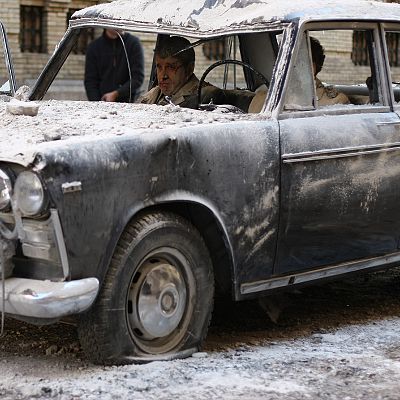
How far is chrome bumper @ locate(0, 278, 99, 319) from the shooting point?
510 centimetres

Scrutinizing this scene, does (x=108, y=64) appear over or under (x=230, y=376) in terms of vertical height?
over

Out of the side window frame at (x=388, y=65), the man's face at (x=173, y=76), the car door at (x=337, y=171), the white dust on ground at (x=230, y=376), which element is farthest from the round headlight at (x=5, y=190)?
the side window frame at (x=388, y=65)

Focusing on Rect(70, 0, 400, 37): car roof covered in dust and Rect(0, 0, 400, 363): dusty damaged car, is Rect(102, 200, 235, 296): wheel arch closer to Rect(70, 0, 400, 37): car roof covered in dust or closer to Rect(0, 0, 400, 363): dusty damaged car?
Rect(0, 0, 400, 363): dusty damaged car

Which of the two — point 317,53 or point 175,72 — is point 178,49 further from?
Result: point 317,53

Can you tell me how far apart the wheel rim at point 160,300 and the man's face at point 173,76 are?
1.72 m

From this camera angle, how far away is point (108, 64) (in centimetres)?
1106

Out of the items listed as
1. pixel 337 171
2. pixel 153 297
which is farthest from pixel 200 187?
pixel 337 171

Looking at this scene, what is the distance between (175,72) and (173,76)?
3cm

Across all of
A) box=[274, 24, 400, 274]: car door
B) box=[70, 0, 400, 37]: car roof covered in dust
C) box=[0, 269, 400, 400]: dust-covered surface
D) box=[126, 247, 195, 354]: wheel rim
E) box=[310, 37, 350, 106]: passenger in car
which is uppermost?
box=[70, 0, 400, 37]: car roof covered in dust

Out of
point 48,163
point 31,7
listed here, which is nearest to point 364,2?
→ point 48,163

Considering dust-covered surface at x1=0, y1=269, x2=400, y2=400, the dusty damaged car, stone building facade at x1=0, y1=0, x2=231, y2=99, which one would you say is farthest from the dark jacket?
stone building facade at x1=0, y1=0, x2=231, y2=99

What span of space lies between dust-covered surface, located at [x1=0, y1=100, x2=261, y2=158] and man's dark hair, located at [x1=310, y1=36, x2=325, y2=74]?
0.66 meters

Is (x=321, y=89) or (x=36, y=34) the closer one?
(x=321, y=89)

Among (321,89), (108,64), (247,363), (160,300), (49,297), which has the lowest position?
(247,363)
